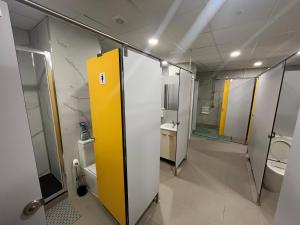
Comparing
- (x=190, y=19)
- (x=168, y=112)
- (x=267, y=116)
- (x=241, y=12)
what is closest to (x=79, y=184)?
(x=168, y=112)

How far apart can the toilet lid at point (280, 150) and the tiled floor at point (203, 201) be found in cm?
65

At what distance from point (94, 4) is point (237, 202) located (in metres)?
3.34

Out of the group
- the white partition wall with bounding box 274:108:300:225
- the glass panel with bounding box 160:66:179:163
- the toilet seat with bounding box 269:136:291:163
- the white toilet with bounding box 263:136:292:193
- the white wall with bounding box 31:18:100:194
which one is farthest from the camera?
the glass panel with bounding box 160:66:179:163

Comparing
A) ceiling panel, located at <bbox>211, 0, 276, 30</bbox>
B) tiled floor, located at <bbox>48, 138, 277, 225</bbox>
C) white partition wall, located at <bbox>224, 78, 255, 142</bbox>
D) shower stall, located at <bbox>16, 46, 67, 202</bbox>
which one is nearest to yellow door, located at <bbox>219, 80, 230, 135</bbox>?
white partition wall, located at <bbox>224, 78, 255, 142</bbox>

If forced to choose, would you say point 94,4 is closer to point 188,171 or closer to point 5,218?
point 5,218

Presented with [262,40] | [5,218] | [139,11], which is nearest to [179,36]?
[139,11]

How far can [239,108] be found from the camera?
4070 millimetres

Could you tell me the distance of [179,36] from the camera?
2135 millimetres

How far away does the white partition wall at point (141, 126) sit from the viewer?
4.01ft

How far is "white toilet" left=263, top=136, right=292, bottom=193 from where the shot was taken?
2.05 metres

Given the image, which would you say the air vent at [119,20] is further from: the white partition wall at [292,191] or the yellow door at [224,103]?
the yellow door at [224,103]

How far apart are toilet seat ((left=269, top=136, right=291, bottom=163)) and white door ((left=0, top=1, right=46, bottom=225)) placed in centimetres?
332

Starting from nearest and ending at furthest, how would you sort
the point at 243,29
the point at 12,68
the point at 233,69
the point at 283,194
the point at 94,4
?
the point at 12,68, the point at 283,194, the point at 94,4, the point at 243,29, the point at 233,69

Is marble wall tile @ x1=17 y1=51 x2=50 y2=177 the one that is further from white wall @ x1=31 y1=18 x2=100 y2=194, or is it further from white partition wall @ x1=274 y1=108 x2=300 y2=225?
white partition wall @ x1=274 y1=108 x2=300 y2=225
